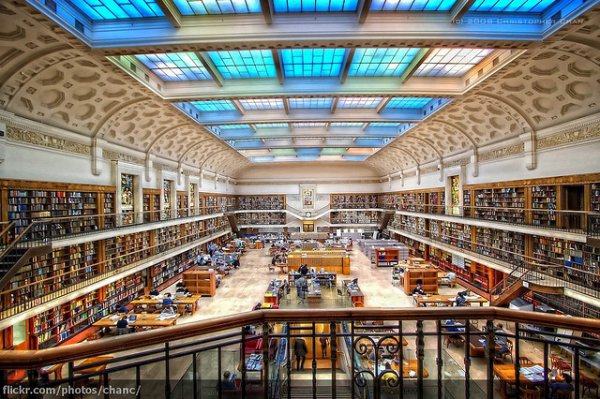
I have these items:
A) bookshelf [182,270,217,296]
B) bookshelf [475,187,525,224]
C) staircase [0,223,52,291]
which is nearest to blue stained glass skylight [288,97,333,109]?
bookshelf [475,187,525,224]

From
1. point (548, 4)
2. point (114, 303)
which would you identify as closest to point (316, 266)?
point (114, 303)

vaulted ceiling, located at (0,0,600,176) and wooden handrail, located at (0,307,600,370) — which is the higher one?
vaulted ceiling, located at (0,0,600,176)

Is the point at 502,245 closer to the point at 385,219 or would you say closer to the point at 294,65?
the point at 294,65

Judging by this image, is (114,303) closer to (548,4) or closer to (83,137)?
(83,137)

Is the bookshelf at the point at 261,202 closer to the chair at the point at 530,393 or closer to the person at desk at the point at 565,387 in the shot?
the chair at the point at 530,393

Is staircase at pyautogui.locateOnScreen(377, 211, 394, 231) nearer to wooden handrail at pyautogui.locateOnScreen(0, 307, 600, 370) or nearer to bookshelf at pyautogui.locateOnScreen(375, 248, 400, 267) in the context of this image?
bookshelf at pyautogui.locateOnScreen(375, 248, 400, 267)

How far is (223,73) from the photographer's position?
862 cm

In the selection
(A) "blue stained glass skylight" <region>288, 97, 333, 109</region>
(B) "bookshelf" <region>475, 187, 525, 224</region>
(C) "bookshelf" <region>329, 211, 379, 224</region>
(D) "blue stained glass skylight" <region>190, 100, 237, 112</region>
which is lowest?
(C) "bookshelf" <region>329, 211, 379, 224</region>

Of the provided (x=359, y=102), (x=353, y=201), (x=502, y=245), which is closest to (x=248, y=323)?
(x=359, y=102)

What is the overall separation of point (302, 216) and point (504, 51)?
19.5 metres

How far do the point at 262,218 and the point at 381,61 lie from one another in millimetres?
19362

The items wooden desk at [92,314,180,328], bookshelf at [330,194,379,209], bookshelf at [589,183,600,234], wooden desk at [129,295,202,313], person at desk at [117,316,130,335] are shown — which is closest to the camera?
bookshelf at [589,183,600,234]

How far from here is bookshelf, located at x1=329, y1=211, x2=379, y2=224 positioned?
25.9 meters

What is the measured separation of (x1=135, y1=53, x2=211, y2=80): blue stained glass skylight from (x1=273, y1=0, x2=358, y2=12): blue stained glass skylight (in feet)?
9.22
